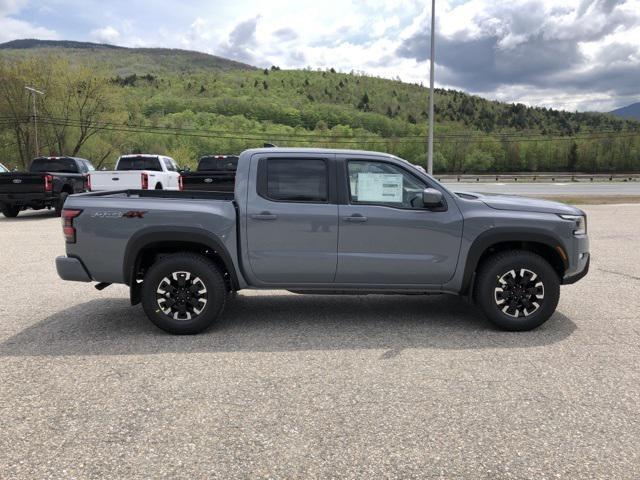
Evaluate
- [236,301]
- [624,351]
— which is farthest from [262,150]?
[624,351]

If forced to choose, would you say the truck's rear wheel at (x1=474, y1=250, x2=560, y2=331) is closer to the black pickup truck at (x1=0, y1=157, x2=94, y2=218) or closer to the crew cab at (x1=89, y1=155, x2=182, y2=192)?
the crew cab at (x1=89, y1=155, x2=182, y2=192)

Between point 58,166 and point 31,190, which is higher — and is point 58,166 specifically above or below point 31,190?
above

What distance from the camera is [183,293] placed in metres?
5.15

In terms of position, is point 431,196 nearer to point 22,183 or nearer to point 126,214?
point 126,214

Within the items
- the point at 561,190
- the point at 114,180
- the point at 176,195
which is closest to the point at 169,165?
the point at 114,180

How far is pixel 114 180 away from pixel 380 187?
13081 mm

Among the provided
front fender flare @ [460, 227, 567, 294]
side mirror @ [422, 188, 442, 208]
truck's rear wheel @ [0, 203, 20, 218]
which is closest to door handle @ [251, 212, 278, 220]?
side mirror @ [422, 188, 442, 208]

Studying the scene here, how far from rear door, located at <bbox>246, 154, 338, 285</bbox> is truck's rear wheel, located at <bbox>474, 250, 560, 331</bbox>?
1536 mm

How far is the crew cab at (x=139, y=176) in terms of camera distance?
16297 millimetres

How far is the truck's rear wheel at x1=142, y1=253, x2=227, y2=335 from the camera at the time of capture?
5086 mm

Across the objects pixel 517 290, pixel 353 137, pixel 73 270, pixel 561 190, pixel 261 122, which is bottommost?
Answer: pixel 561 190

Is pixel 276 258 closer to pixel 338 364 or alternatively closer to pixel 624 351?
pixel 338 364

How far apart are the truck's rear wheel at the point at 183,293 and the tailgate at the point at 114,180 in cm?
1216

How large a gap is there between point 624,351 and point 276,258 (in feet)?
10.7
